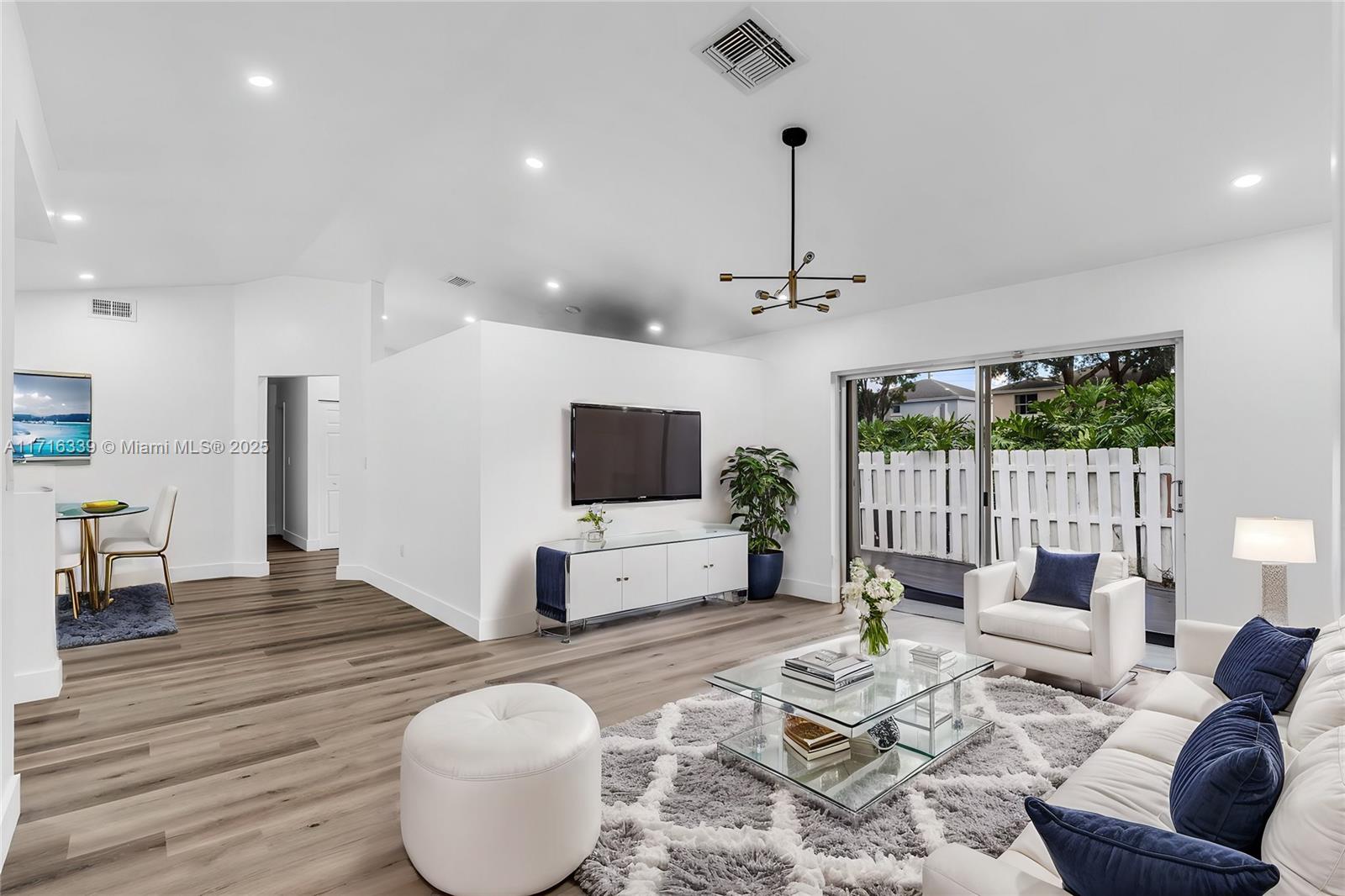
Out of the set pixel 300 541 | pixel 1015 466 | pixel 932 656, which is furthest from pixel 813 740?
pixel 300 541

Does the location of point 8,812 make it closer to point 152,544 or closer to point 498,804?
point 498,804

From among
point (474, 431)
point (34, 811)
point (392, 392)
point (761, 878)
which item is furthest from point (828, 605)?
point (34, 811)

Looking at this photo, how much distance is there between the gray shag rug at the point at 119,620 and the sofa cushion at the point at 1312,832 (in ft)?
18.9

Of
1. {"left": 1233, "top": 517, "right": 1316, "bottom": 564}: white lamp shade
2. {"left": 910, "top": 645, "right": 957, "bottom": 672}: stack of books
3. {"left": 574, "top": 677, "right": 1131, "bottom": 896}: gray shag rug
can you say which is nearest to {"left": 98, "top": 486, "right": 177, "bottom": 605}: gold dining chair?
{"left": 574, "top": 677, "right": 1131, "bottom": 896}: gray shag rug

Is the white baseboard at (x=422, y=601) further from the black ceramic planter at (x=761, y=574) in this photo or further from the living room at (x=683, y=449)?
the black ceramic planter at (x=761, y=574)

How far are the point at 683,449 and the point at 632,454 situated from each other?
1.95 feet

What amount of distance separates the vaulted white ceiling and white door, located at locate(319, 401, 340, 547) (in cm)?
381

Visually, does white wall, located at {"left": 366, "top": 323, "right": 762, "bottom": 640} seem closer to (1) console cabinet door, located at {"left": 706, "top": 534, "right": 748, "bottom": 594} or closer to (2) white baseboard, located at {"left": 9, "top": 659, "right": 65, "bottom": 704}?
(1) console cabinet door, located at {"left": 706, "top": 534, "right": 748, "bottom": 594}

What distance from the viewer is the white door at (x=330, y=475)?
8984 millimetres

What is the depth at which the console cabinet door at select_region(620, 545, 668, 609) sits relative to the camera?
4984mm

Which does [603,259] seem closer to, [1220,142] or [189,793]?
[1220,142]

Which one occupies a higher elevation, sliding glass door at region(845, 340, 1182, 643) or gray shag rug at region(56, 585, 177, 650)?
sliding glass door at region(845, 340, 1182, 643)

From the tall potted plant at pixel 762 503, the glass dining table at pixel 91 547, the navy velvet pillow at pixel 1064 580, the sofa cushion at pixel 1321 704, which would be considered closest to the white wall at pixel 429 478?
the glass dining table at pixel 91 547

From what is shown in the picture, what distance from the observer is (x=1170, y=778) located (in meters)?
1.92
